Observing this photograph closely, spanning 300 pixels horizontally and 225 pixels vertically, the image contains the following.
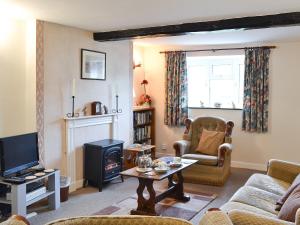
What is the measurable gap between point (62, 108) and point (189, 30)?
2.03 meters

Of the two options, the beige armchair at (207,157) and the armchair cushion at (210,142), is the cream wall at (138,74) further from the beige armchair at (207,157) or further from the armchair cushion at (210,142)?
the armchair cushion at (210,142)

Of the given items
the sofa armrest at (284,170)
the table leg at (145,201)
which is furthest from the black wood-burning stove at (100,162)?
the sofa armrest at (284,170)

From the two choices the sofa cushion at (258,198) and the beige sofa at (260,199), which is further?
the sofa cushion at (258,198)

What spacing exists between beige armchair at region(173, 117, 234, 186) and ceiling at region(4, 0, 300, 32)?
6.93 feet

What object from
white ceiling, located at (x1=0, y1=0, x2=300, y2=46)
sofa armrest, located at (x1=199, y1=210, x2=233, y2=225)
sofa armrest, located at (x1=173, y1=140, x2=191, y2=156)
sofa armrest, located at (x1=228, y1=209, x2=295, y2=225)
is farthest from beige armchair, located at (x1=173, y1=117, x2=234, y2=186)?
sofa armrest, located at (x1=199, y1=210, x2=233, y2=225)

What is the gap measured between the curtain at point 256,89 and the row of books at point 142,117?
199 cm

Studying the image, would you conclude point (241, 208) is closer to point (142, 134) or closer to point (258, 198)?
point (258, 198)

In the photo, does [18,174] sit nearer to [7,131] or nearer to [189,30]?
[7,131]

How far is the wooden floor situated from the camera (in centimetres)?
382

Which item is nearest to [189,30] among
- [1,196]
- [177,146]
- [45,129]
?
[177,146]

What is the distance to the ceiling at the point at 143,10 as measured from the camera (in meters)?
3.31

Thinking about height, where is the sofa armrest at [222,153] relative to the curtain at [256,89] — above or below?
below

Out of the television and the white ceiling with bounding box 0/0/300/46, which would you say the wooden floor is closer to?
the television

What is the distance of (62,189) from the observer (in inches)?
167
